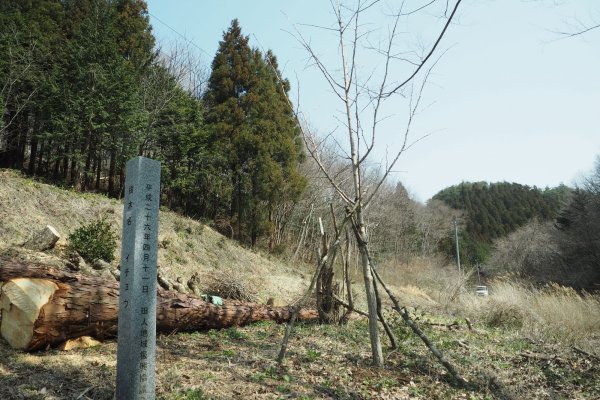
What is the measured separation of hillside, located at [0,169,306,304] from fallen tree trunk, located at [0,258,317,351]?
9.76 ft

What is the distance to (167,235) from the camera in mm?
14000

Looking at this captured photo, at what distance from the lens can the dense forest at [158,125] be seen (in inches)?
596

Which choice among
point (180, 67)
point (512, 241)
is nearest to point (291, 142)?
point (180, 67)

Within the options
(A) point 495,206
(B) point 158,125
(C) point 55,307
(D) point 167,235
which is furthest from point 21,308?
(A) point 495,206

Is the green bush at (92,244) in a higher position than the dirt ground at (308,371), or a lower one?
higher

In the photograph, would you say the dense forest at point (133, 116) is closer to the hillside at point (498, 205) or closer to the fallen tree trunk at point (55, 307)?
the fallen tree trunk at point (55, 307)

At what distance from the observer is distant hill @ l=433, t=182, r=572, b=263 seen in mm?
53375

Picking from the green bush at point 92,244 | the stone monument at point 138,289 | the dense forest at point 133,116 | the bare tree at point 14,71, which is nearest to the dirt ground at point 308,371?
the stone monument at point 138,289

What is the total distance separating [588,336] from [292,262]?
14.1m

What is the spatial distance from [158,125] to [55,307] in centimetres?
1435

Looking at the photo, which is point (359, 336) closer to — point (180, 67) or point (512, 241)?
point (180, 67)

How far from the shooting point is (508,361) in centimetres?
562

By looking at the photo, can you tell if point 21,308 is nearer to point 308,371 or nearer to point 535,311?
point 308,371

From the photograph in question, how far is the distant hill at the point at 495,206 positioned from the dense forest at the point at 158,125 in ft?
86.0
